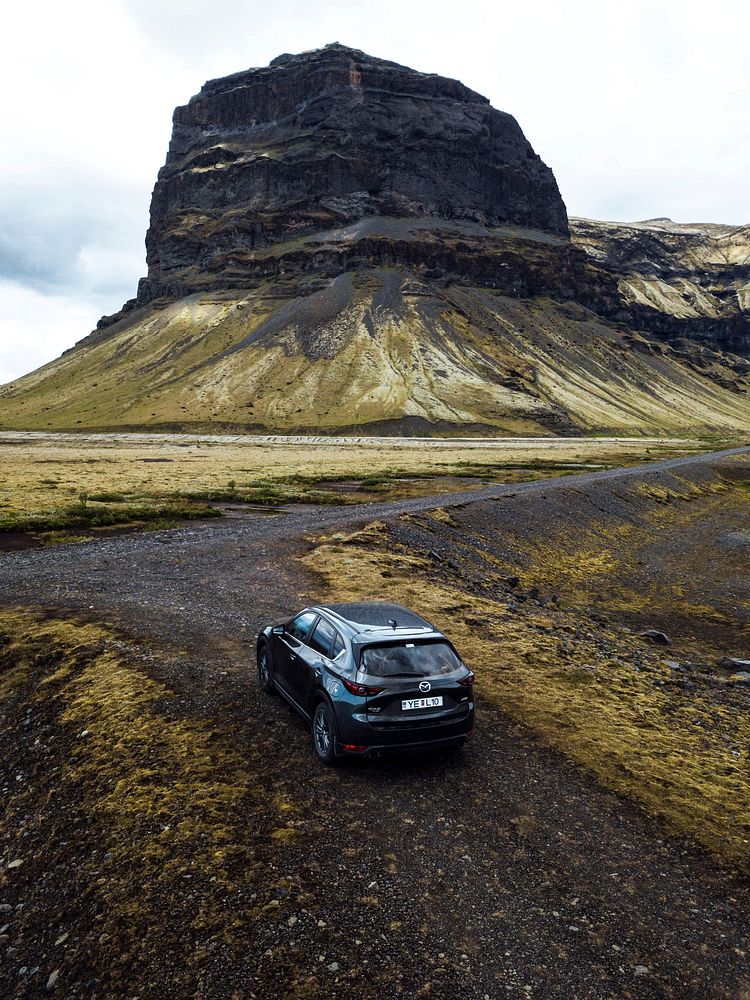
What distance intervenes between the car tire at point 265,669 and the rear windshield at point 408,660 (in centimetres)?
329

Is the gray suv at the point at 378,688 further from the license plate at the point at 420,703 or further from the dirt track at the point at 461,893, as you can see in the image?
the dirt track at the point at 461,893

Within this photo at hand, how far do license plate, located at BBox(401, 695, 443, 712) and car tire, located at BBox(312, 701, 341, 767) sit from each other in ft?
3.59

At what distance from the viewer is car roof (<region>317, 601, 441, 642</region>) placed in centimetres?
1034

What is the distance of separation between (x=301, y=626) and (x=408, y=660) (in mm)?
2669

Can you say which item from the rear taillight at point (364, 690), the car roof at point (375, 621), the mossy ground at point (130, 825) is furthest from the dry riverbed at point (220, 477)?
the rear taillight at point (364, 690)

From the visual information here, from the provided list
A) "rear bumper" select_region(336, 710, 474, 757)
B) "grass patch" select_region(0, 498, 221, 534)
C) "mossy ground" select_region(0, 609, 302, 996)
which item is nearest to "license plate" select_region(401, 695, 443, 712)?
"rear bumper" select_region(336, 710, 474, 757)

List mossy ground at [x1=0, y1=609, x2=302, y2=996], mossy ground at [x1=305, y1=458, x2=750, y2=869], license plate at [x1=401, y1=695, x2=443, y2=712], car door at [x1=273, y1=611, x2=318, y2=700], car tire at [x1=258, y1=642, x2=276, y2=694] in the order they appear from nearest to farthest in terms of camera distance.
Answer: mossy ground at [x1=0, y1=609, x2=302, y2=996]
license plate at [x1=401, y1=695, x2=443, y2=712]
mossy ground at [x1=305, y1=458, x2=750, y2=869]
car door at [x1=273, y1=611, x2=318, y2=700]
car tire at [x1=258, y1=642, x2=276, y2=694]

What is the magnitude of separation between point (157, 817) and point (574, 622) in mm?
15342

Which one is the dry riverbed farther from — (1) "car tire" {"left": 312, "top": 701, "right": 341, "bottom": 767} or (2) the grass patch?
(1) "car tire" {"left": 312, "top": 701, "right": 341, "bottom": 767}

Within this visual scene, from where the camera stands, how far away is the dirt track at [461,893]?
6281mm

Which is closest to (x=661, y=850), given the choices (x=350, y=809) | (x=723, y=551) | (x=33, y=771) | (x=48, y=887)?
(x=350, y=809)

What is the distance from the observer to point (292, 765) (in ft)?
32.7

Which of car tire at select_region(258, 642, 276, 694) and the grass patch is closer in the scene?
car tire at select_region(258, 642, 276, 694)

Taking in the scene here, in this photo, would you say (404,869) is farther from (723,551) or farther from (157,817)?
(723,551)
